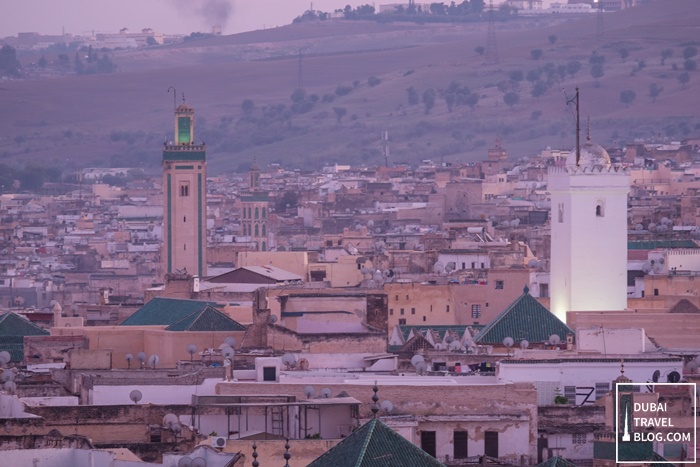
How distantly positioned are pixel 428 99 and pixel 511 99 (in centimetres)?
892

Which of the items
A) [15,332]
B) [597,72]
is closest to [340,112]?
[597,72]

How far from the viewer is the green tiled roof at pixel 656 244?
56.8 meters

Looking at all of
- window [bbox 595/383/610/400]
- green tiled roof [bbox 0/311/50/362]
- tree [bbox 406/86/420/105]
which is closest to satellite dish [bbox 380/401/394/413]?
window [bbox 595/383/610/400]

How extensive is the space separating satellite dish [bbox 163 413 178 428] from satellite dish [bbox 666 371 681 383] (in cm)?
609

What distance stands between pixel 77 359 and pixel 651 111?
122940mm

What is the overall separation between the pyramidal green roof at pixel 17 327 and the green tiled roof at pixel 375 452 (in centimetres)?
2118

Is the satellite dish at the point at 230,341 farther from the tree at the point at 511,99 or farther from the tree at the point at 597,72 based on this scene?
the tree at the point at 597,72

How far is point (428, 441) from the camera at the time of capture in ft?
94.7

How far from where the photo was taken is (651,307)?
4534cm

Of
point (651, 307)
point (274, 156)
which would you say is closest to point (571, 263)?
point (651, 307)

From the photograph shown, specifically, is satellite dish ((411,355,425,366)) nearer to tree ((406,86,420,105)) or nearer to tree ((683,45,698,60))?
tree ((683,45,698,60))

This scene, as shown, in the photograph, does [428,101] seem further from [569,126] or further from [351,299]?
[351,299]

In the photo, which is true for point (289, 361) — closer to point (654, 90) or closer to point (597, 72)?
point (654, 90)

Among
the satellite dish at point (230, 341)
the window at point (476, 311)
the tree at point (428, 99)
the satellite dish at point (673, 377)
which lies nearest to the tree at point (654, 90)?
the tree at point (428, 99)
